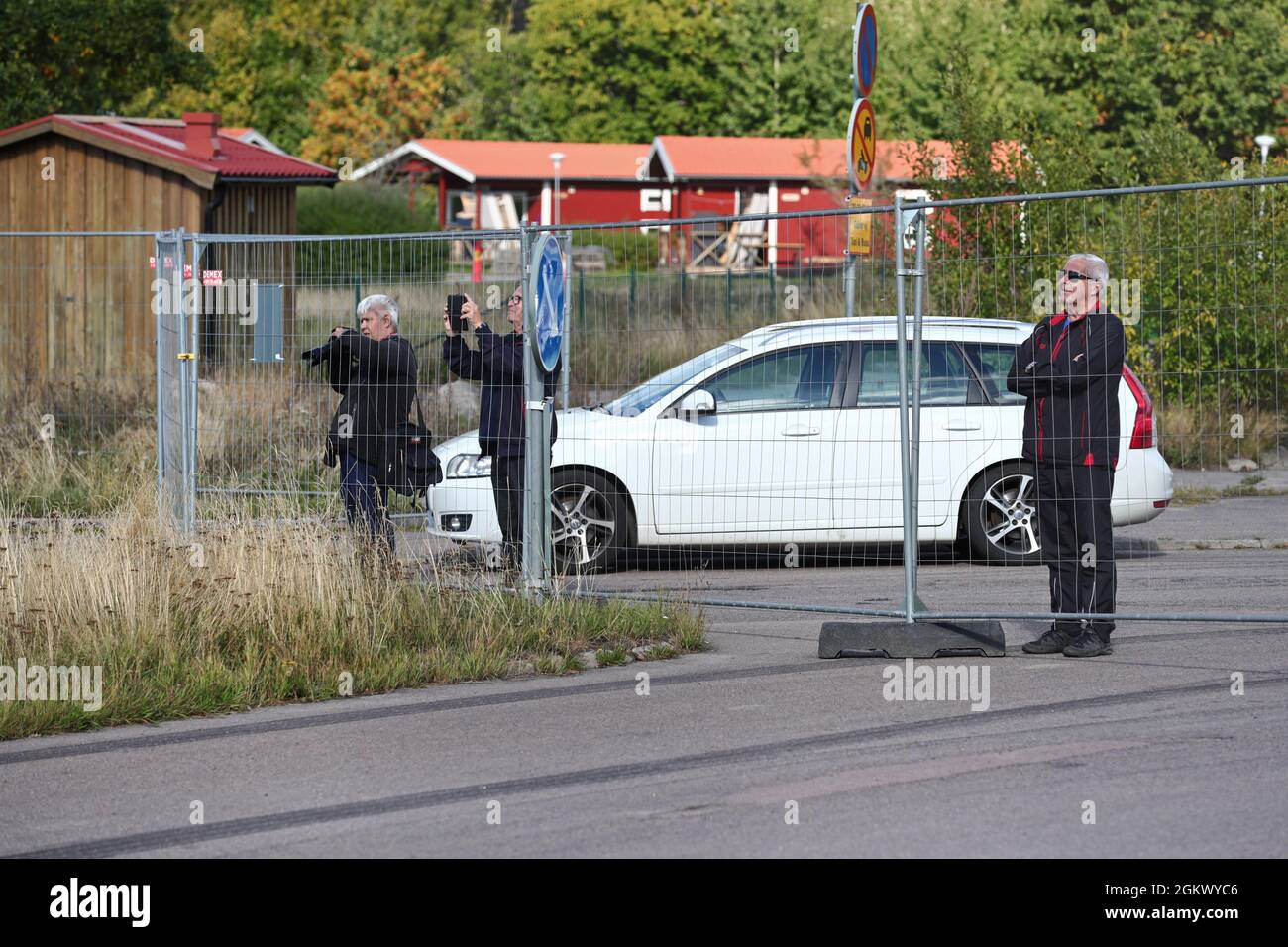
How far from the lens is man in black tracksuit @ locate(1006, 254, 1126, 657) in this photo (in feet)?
28.6

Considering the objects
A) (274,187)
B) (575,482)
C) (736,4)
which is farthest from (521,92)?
(575,482)

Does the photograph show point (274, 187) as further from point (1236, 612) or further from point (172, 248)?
point (1236, 612)

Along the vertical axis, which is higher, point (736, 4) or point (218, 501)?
point (736, 4)

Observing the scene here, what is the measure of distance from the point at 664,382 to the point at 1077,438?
379 cm

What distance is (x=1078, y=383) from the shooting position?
8.75 meters

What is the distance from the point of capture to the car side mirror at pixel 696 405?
11.5 metres

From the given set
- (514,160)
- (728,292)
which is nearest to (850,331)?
(728,292)

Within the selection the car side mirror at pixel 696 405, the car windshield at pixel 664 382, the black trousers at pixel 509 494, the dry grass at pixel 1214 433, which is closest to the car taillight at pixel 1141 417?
the dry grass at pixel 1214 433

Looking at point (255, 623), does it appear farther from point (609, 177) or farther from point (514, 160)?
point (514, 160)

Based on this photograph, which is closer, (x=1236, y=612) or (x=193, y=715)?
(x=193, y=715)

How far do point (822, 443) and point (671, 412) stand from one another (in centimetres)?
103

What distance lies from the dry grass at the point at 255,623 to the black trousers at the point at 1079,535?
187 cm

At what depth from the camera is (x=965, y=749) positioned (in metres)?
6.96

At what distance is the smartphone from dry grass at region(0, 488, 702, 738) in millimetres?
1347
